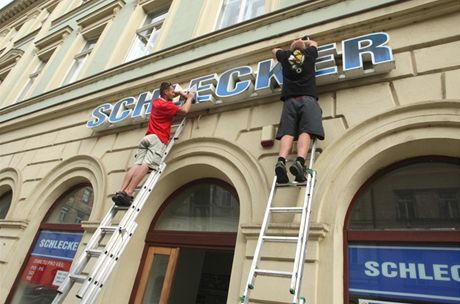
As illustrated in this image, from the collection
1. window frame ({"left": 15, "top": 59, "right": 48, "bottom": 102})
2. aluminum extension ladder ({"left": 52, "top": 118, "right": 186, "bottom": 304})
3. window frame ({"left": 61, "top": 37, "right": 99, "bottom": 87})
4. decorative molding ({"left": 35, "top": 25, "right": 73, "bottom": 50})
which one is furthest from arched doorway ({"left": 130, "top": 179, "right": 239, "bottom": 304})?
window frame ({"left": 15, "top": 59, "right": 48, "bottom": 102})

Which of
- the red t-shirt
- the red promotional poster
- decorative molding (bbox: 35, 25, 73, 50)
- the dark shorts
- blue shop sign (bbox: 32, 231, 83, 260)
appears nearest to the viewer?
the dark shorts

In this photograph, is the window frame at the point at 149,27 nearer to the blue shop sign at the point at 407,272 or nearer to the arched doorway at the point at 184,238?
the arched doorway at the point at 184,238

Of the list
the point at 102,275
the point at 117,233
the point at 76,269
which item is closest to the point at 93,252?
the point at 76,269

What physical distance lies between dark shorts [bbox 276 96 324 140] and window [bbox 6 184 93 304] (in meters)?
4.02

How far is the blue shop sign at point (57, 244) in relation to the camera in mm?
5330

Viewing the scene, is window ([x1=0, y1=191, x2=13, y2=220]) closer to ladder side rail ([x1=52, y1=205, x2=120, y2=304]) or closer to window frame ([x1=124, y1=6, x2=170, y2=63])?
window frame ([x1=124, y1=6, x2=170, y2=63])

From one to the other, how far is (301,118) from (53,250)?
4.95 meters

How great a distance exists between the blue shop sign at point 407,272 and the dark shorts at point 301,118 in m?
1.26

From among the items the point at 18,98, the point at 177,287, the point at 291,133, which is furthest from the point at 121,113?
the point at 18,98

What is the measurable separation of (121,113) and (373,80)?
13.7ft

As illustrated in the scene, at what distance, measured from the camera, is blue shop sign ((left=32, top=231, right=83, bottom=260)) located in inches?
210

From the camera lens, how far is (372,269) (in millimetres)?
2912

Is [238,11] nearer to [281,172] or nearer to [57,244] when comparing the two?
[281,172]

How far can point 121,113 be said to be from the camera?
18.8ft
